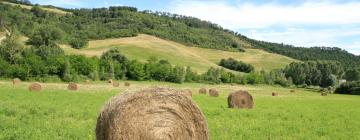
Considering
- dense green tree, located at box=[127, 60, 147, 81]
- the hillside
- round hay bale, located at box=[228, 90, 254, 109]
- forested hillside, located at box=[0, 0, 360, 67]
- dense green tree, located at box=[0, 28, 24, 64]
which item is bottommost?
round hay bale, located at box=[228, 90, 254, 109]

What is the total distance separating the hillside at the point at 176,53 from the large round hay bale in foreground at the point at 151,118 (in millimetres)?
101457

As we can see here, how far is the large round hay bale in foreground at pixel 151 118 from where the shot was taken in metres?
10.9

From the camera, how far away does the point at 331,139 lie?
15.2m

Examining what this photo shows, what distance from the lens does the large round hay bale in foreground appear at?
1091 cm

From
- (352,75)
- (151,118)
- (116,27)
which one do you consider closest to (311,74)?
(352,75)

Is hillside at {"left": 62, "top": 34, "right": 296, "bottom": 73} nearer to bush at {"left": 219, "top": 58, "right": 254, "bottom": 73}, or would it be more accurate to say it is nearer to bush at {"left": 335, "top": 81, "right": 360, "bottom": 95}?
bush at {"left": 219, "top": 58, "right": 254, "bottom": 73}

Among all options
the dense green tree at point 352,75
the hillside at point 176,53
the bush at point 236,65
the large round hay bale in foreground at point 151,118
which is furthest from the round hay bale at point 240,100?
the bush at point 236,65

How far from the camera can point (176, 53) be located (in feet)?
448

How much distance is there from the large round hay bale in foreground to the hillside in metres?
101

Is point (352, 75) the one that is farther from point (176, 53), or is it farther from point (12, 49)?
point (12, 49)

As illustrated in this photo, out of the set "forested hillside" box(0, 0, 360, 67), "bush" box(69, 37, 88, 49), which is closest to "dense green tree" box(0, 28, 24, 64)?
"forested hillside" box(0, 0, 360, 67)

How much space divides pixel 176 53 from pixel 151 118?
125 m

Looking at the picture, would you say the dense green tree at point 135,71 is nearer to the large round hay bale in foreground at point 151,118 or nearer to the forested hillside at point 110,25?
the forested hillside at point 110,25

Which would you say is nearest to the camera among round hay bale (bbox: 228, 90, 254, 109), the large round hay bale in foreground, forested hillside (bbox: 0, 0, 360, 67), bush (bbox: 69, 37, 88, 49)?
the large round hay bale in foreground
